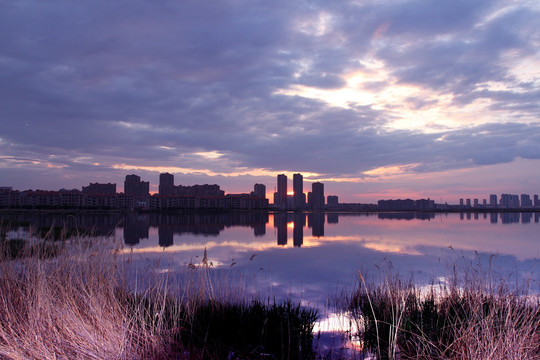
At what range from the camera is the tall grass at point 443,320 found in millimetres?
5902

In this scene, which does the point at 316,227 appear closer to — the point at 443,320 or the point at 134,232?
the point at 134,232

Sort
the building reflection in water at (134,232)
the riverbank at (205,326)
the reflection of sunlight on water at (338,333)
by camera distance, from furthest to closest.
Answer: the building reflection in water at (134,232) → the reflection of sunlight on water at (338,333) → the riverbank at (205,326)

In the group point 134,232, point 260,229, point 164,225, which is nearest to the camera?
point 134,232

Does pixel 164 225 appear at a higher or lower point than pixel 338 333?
lower

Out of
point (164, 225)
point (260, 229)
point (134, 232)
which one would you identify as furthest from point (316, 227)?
point (134, 232)

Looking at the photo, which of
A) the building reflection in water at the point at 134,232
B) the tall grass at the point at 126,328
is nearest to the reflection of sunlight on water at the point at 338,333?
the tall grass at the point at 126,328

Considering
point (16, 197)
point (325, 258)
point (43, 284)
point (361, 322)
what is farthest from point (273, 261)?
point (16, 197)

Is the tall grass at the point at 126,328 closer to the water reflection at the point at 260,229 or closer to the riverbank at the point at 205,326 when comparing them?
the riverbank at the point at 205,326

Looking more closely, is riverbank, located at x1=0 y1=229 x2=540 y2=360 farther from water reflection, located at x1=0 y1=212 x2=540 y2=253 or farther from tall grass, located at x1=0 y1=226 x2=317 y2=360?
water reflection, located at x1=0 y1=212 x2=540 y2=253

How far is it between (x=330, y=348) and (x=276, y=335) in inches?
49.8

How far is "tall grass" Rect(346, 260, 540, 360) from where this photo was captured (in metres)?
5.90

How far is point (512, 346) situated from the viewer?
5.43 metres

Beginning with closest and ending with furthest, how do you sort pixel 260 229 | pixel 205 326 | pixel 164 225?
pixel 205 326 < pixel 260 229 < pixel 164 225

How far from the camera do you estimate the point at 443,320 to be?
8.74 m
